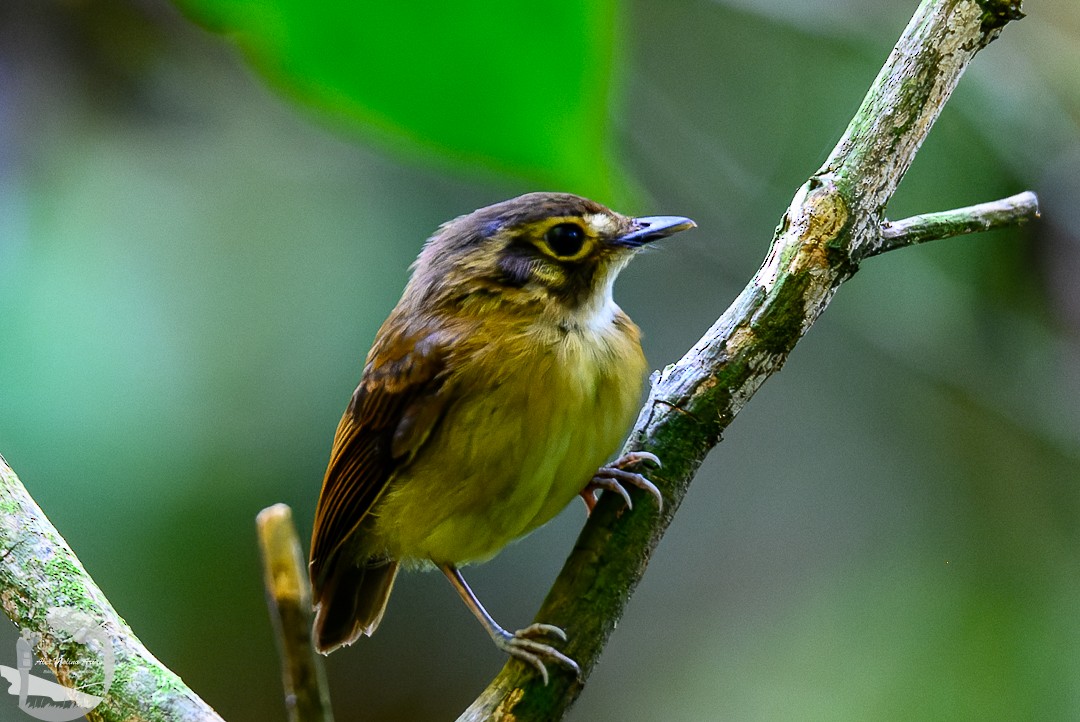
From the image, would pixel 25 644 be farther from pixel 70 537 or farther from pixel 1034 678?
pixel 1034 678

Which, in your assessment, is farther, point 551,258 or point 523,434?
point 551,258

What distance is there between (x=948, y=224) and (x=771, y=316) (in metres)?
0.32

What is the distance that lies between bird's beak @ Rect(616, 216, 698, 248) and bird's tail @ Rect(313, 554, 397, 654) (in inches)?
36.7

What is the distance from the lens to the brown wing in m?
2.15

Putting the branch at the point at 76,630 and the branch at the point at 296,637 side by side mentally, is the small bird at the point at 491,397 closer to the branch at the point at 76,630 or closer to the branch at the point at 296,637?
the branch at the point at 76,630

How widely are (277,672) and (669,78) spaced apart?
9.59 ft

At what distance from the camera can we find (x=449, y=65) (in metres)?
1.12

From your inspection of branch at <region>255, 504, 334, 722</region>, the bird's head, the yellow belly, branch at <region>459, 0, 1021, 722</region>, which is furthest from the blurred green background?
branch at <region>255, 504, 334, 722</region>

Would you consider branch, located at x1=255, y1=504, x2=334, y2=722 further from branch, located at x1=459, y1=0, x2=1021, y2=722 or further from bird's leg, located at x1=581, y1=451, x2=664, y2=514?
bird's leg, located at x1=581, y1=451, x2=664, y2=514

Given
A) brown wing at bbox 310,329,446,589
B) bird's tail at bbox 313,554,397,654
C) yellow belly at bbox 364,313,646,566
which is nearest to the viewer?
yellow belly at bbox 364,313,646,566

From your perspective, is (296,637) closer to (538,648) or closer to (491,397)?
(538,648)
